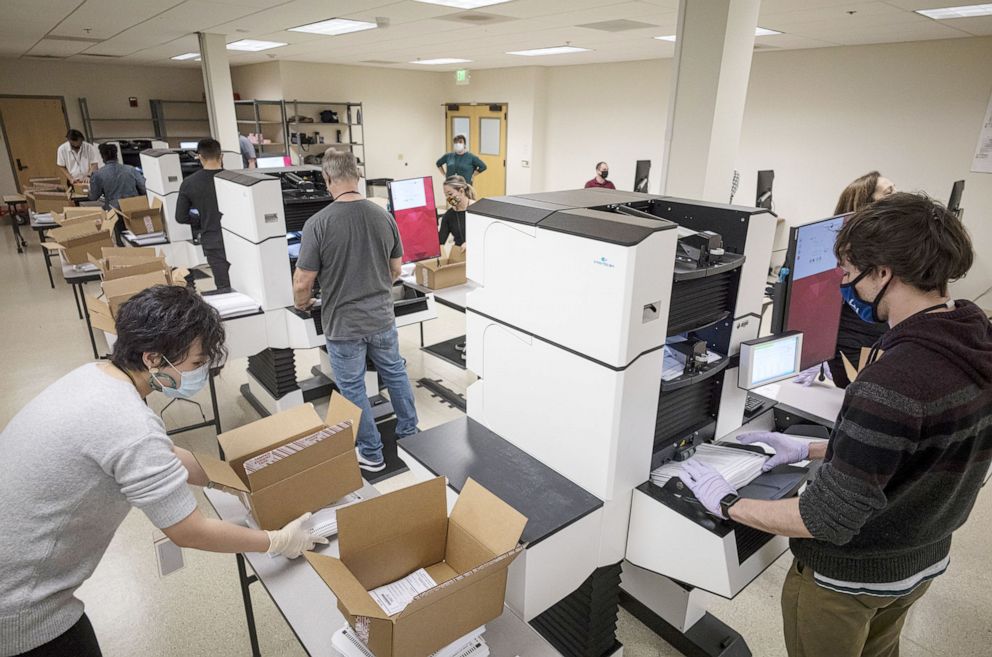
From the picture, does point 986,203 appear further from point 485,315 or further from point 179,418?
point 179,418

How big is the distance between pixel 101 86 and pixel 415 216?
995 cm

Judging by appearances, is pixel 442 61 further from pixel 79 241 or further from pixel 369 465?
pixel 369 465

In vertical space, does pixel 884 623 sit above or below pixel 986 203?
below

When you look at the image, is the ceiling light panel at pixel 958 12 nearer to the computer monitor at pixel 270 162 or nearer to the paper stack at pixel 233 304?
the paper stack at pixel 233 304

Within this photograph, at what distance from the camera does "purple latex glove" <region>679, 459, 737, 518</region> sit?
1355mm

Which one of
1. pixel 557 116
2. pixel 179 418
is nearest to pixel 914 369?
pixel 179 418

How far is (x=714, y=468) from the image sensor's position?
155 centimetres

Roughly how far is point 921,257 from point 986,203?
585 cm

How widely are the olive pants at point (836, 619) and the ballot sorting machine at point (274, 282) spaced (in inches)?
90.3

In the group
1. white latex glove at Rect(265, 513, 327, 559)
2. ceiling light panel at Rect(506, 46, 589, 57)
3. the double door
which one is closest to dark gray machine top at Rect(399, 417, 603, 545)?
white latex glove at Rect(265, 513, 327, 559)

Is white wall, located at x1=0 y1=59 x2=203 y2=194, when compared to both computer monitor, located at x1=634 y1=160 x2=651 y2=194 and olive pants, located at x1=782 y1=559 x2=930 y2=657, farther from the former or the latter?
olive pants, located at x1=782 y1=559 x2=930 y2=657

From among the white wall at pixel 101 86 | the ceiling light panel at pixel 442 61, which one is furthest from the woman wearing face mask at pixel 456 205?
the white wall at pixel 101 86

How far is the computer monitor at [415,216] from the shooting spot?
353 cm

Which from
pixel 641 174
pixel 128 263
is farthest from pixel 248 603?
pixel 641 174
